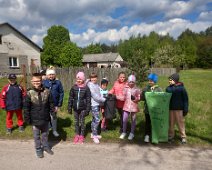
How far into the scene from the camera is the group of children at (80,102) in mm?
4715

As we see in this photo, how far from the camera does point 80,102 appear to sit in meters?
5.34

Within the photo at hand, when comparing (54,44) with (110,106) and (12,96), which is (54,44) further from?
(110,106)

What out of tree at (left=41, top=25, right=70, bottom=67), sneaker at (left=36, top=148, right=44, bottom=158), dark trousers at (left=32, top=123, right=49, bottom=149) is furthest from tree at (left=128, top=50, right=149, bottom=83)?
tree at (left=41, top=25, right=70, bottom=67)

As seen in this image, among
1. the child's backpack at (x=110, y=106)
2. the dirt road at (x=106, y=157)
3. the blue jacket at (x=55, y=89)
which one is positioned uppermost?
the blue jacket at (x=55, y=89)

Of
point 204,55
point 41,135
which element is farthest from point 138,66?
point 204,55

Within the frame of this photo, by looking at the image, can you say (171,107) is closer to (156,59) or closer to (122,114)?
(122,114)

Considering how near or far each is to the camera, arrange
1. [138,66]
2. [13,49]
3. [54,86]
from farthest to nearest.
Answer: [13,49] → [138,66] → [54,86]

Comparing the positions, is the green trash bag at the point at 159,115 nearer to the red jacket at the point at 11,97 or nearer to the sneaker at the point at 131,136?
the sneaker at the point at 131,136

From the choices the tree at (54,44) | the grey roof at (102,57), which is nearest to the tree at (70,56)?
the tree at (54,44)

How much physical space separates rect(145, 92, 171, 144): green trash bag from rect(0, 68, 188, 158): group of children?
0.67ft

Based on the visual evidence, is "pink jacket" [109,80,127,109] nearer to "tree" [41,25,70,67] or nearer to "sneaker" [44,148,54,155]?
"sneaker" [44,148,54,155]

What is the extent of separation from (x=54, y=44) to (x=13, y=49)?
26979 millimetres

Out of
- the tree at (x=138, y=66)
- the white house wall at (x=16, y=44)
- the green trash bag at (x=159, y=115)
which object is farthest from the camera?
the white house wall at (x=16, y=44)

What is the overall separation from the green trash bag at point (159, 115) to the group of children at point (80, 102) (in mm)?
203
